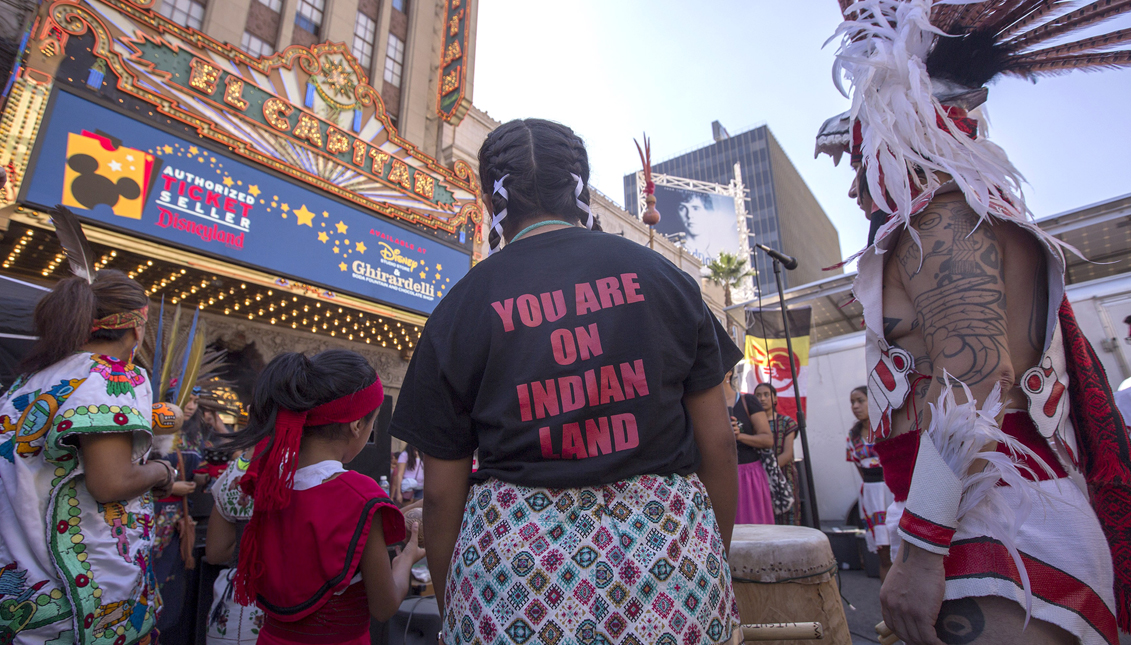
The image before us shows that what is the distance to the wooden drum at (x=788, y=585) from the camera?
1948mm

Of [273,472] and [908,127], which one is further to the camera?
[273,472]

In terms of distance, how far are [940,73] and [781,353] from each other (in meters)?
7.84

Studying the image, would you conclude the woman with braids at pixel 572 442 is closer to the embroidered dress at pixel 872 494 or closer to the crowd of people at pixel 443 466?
the crowd of people at pixel 443 466

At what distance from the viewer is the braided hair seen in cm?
142

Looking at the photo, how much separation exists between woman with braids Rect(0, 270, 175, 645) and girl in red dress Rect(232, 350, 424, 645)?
601 millimetres

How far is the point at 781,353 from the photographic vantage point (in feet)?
28.9

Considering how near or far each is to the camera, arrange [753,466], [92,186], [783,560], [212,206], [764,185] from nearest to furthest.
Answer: [783,560] → [753,466] → [92,186] → [212,206] → [764,185]

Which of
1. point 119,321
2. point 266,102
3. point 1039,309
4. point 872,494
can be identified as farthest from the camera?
point 266,102

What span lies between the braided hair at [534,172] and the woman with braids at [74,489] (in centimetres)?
185

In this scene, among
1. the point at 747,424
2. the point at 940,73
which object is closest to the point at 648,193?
the point at 747,424

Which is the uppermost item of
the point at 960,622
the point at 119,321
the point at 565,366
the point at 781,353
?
the point at 781,353

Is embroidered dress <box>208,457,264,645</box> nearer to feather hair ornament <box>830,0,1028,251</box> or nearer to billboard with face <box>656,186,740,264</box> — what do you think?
feather hair ornament <box>830,0,1028,251</box>

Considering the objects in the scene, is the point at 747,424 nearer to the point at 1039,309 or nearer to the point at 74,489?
the point at 1039,309

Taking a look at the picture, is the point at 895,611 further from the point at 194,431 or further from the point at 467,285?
the point at 194,431
